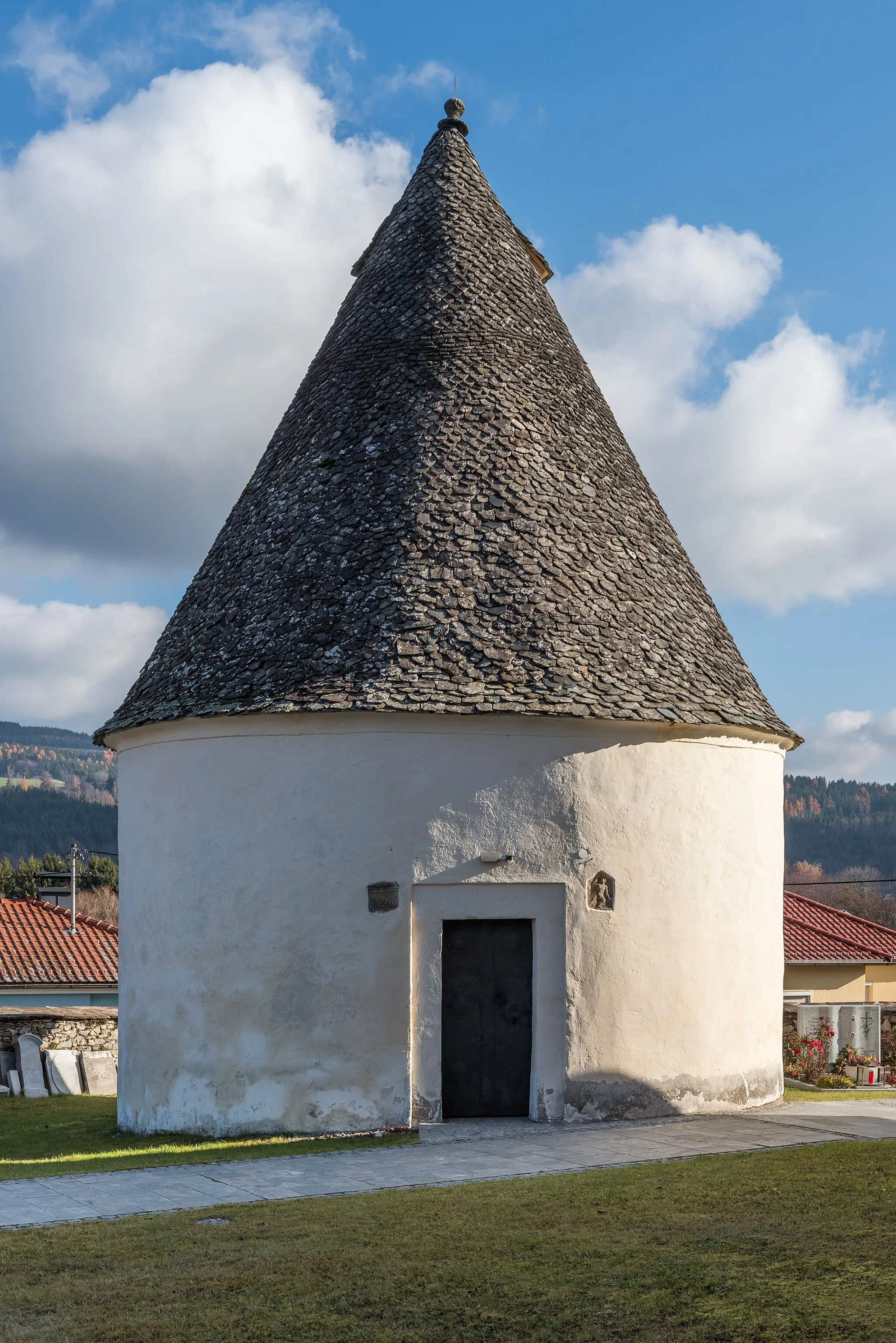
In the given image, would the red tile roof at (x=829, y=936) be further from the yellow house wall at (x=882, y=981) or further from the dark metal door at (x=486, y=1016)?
the dark metal door at (x=486, y=1016)

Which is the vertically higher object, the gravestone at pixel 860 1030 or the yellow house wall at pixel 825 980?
the gravestone at pixel 860 1030

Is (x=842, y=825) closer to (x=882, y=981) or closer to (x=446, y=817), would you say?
(x=882, y=981)

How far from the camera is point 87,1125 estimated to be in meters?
15.2

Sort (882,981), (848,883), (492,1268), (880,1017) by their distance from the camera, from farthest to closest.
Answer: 1. (848,883)
2. (882,981)
3. (880,1017)
4. (492,1268)

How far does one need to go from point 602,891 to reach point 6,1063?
1239cm

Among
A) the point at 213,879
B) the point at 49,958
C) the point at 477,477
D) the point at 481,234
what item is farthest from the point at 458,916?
the point at 49,958

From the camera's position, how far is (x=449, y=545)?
13.9m

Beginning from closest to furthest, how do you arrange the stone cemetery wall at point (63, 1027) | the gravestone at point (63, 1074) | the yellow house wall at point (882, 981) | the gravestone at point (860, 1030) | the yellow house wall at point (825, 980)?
the gravestone at point (860, 1030) → the gravestone at point (63, 1074) → the stone cemetery wall at point (63, 1027) → the yellow house wall at point (825, 980) → the yellow house wall at point (882, 981)

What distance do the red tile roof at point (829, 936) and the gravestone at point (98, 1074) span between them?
688 inches

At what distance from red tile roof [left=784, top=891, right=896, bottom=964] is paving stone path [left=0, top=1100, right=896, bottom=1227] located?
20.6 m

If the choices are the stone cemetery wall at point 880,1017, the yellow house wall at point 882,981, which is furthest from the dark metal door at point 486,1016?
the yellow house wall at point 882,981

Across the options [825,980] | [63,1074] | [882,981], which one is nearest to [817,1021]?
Answer: [63,1074]

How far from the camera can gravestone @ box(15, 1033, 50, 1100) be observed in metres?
20.0

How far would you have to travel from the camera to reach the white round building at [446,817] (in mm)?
12766
